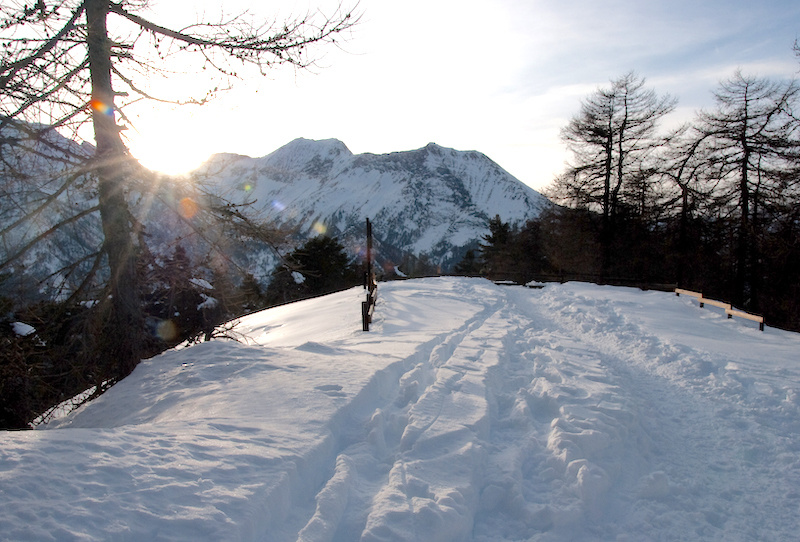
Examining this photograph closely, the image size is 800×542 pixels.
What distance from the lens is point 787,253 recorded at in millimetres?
15852

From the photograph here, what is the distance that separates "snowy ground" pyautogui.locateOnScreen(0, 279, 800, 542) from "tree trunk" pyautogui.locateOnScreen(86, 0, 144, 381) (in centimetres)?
57

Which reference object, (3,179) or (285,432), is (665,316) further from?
(3,179)

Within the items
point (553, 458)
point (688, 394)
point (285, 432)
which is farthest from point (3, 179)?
point (688, 394)

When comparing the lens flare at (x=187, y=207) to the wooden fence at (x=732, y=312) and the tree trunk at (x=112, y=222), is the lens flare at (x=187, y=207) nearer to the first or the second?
the tree trunk at (x=112, y=222)

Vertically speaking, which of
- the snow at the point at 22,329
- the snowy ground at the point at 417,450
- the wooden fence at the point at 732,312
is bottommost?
the snowy ground at the point at 417,450

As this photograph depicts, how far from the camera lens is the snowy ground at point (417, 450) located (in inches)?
111

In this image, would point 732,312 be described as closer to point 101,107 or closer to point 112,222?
point 112,222

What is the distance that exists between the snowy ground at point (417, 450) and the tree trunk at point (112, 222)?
566 millimetres

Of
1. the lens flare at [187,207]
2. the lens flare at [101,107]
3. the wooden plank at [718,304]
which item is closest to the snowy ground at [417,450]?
the lens flare at [187,207]

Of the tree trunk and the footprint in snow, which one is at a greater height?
the tree trunk

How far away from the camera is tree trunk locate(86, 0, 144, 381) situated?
20.2 feet

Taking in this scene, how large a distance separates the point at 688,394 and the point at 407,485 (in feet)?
16.6

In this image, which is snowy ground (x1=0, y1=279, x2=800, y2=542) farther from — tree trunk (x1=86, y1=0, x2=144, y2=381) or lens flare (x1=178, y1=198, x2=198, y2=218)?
lens flare (x1=178, y1=198, x2=198, y2=218)

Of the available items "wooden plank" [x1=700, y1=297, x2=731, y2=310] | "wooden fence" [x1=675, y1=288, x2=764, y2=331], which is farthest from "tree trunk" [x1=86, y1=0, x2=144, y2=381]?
"wooden plank" [x1=700, y1=297, x2=731, y2=310]
